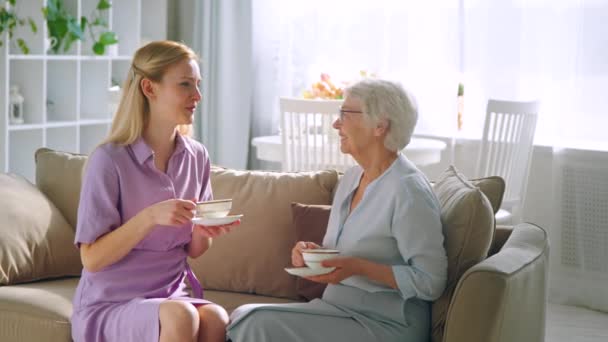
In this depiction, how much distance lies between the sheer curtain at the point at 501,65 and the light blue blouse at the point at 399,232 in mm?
2491

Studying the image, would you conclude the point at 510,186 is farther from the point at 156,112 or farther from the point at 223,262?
the point at 156,112

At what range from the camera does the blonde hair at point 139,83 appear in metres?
2.42

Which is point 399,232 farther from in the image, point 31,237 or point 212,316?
point 31,237

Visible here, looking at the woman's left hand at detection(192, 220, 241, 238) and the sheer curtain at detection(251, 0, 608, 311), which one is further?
the sheer curtain at detection(251, 0, 608, 311)

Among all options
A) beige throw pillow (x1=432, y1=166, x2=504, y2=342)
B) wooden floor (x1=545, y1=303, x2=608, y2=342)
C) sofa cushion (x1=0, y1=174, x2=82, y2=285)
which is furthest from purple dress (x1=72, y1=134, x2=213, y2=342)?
wooden floor (x1=545, y1=303, x2=608, y2=342)

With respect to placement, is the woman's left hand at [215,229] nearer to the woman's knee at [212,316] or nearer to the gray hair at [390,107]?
the woman's knee at [212,316]

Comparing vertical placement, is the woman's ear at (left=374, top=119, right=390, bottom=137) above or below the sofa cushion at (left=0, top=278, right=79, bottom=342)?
above

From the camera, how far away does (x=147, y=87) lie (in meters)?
2.43

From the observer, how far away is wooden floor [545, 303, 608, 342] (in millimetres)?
4062

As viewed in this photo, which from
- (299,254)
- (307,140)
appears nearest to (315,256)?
(299,254)

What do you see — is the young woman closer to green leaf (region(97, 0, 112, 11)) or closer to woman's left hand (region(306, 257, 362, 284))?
woman's left hand (region(306, 257, 362, 284))

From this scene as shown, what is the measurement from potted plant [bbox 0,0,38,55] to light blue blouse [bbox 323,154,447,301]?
2.34 metres

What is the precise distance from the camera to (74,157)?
128 inches

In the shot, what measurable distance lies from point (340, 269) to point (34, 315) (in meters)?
0.95
